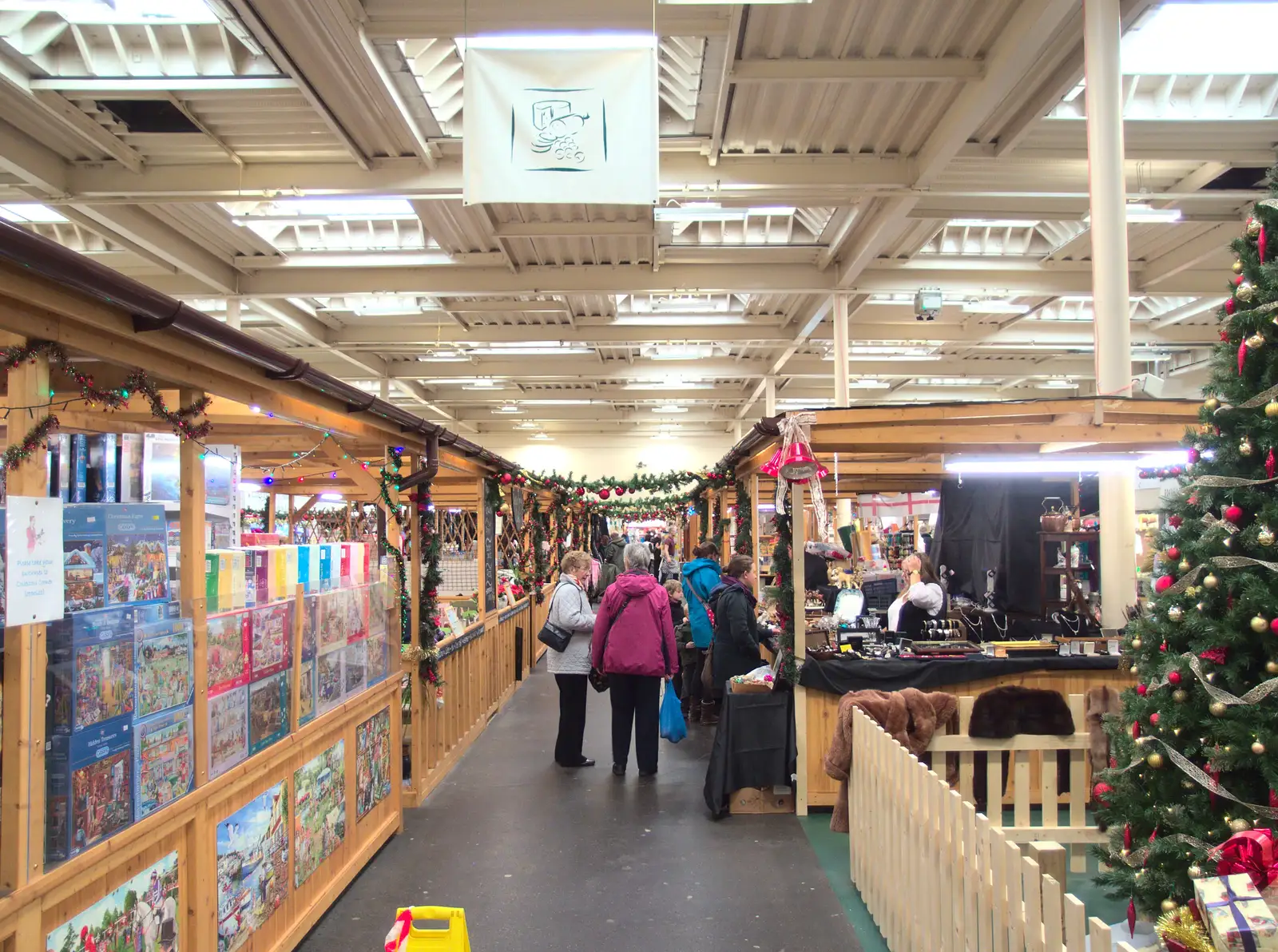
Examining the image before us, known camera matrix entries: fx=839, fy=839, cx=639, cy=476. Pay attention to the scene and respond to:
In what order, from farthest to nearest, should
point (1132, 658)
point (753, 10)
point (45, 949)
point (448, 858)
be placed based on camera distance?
point (753, 10)
point (448, 858)
point (1132, 658)
point (45, 949)

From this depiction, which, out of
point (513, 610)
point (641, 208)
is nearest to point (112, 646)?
point (641, 208)

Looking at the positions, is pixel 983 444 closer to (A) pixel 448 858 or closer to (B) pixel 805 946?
(B) pixel 805 946

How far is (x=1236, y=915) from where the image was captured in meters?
2.00

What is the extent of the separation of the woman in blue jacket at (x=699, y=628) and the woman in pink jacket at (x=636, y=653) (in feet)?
3.06

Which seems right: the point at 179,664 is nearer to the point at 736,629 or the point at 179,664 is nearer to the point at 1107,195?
the point at 736,629

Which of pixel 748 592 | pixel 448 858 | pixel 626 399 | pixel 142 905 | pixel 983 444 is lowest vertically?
pixel 448 858

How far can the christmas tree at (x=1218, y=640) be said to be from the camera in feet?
8.14

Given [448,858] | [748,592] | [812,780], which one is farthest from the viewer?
[748,592]

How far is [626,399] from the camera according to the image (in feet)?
59.9

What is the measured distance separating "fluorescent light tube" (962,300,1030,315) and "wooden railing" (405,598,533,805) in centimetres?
759

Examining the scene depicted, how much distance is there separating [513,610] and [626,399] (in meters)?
8.56

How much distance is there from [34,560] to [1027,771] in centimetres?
472

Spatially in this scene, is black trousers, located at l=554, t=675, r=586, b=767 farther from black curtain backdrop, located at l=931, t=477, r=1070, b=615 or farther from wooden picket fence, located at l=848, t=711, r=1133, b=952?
black curtain backdrop, located at l=931, t=477, r=1070, b=615

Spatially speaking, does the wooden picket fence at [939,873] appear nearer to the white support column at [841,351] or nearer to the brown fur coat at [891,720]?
the brown fur coat at [891,720]
